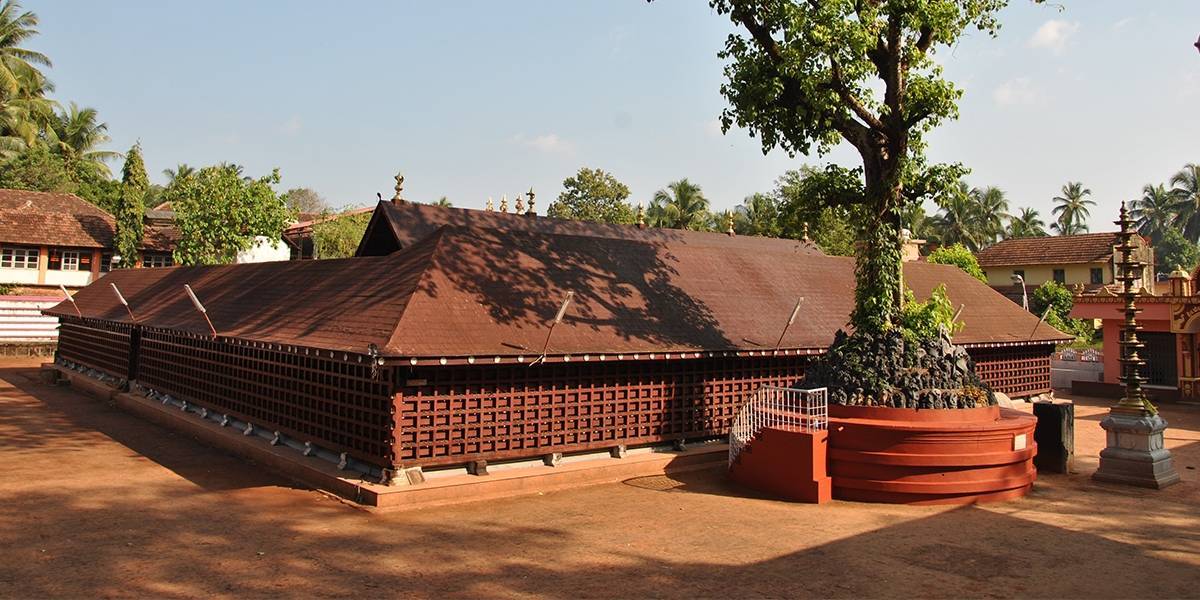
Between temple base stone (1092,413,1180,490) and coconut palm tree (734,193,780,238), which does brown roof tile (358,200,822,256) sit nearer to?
temple base stone (1092,413,1180,490)

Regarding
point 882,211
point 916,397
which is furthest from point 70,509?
point 882,211

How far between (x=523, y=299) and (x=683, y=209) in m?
47.9

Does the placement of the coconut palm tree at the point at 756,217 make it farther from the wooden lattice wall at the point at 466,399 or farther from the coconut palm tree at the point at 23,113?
the coconut palm tree at the point at 23,113

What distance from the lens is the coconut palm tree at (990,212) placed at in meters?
70.0

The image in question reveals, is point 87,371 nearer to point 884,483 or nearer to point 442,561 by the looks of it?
point 442,561

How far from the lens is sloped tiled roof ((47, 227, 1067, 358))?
11.8 m


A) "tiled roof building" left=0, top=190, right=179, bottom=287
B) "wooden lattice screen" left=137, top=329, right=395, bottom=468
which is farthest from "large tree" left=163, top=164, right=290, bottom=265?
"wooden lattice screen" left=137, top=329, right=395, bottom=468

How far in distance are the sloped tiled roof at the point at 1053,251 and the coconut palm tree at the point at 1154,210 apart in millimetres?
33600

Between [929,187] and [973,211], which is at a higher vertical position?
[973,211]

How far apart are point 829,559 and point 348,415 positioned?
7486 mm

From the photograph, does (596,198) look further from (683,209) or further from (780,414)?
(780,414)

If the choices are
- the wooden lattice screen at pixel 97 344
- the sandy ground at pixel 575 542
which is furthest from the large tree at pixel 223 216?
the sandy ground at pixel 575 542

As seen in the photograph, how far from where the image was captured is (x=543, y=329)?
1256 cm

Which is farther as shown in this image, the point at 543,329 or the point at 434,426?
the point at 543,329
